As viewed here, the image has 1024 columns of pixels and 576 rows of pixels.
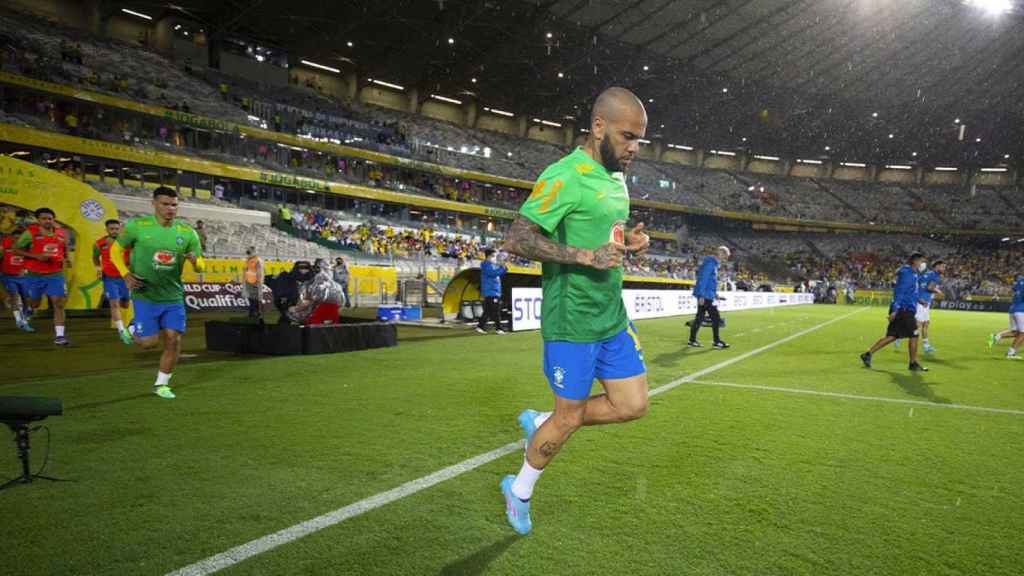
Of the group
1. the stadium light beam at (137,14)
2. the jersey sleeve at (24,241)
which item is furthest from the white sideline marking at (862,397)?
the stadium light beam at (137,14)

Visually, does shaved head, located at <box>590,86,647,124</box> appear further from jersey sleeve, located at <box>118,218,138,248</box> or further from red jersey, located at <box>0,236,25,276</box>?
red jersey, located at <box>0,236,25,276</box>

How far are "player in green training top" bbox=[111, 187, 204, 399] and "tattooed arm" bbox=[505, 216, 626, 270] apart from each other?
15.5 feet

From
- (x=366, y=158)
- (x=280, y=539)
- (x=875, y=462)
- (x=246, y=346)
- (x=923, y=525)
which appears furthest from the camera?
(x=366, y=158)

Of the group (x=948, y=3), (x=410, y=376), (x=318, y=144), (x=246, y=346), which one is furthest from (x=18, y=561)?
(x=948, y=3)

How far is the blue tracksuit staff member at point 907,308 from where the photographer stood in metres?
8.68

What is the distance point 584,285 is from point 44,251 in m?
11.7

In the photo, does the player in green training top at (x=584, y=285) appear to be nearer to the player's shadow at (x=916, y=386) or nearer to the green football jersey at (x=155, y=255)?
the green football jersey at (x=155, y=255)

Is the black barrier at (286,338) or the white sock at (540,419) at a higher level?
the white sock at (540,419)

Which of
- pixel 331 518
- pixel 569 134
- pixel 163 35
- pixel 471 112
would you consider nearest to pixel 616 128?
pixel 331 518

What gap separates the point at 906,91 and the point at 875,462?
56780mm

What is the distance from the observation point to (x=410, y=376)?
7.59 meters

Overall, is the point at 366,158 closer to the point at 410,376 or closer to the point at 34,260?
the point at 34,260

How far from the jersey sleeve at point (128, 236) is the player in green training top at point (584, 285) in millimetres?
5086

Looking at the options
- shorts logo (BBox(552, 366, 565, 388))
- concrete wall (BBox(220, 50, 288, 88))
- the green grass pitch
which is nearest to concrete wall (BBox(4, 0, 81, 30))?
concrete wall (BBox(220, 50, 288, 88))
